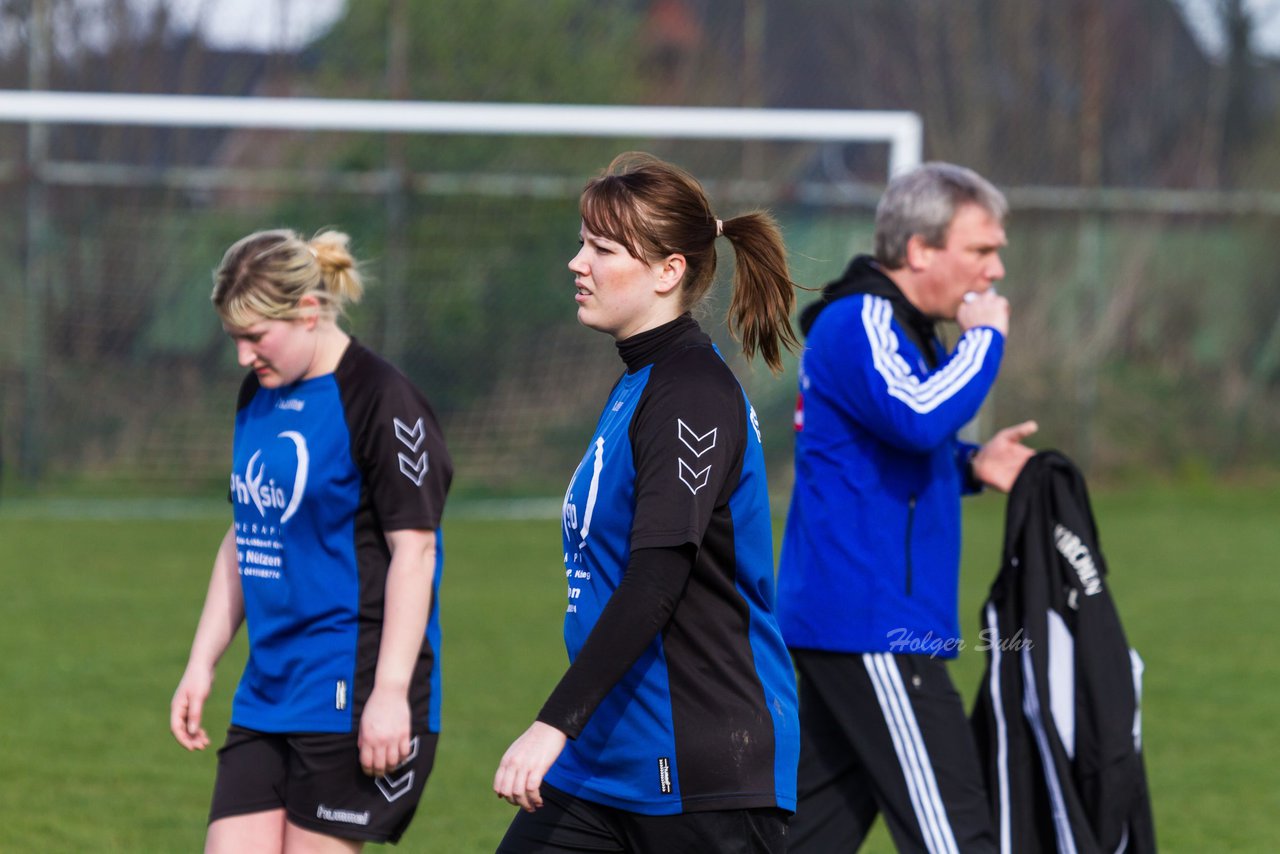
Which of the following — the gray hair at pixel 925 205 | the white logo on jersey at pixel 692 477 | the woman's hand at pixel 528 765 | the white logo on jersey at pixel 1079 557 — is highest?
the gray hair at pixel 925 205

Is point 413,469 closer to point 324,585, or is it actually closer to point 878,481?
point 324,585

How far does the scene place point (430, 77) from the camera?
1566cm

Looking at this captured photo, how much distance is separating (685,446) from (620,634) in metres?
0.31

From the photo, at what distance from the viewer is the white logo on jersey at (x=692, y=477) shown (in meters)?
2.62

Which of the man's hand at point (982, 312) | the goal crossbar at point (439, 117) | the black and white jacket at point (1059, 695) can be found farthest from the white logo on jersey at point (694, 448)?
the goal crossbar at point (439, 117)

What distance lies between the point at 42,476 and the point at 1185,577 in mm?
9174

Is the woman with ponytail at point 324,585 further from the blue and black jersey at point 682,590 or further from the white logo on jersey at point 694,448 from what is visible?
the white logo on jersey at point 694,448

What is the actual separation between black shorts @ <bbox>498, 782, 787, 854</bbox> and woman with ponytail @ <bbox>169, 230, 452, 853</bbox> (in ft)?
1.85

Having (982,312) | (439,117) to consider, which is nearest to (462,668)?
(982,312)

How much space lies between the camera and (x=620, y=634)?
257cm

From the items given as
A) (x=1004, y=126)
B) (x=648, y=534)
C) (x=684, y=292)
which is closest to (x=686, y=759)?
(x=648, y=534)

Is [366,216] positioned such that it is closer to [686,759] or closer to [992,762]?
[992,762]

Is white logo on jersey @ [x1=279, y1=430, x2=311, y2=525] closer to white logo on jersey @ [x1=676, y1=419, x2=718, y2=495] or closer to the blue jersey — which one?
white logo on jersey @ [x1=676, y1=419, x2=718, y2=495]
